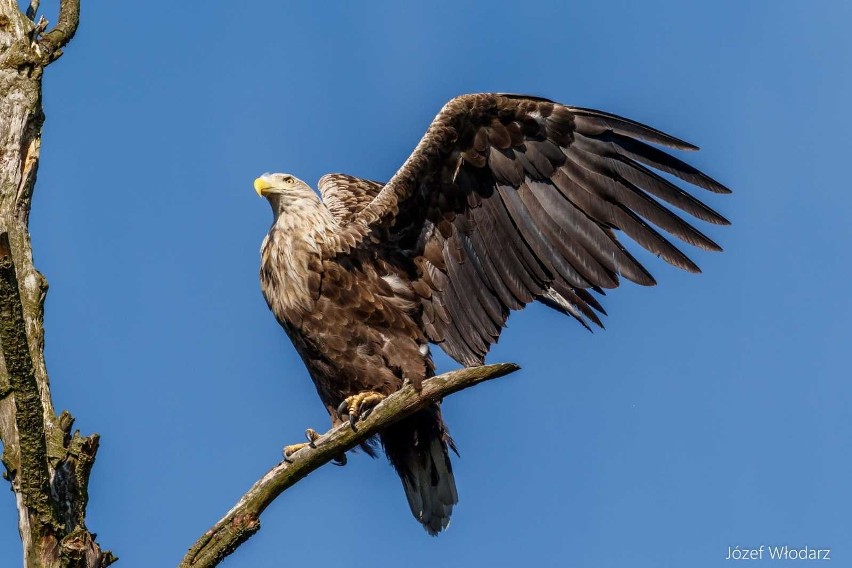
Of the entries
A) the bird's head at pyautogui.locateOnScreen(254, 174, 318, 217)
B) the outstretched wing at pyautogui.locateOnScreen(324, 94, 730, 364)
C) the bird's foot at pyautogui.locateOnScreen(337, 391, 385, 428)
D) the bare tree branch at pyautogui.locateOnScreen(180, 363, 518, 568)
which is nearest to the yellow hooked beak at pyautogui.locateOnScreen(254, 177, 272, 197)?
the bird's head at pyautogui.locateOnScreen(254, 174, 318, 217)

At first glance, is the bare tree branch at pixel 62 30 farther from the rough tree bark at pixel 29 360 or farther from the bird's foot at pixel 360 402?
the bird's foot at pixel 360 402

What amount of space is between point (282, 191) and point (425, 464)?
80.2 inches

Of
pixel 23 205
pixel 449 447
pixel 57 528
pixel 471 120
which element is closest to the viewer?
pixel 57 528

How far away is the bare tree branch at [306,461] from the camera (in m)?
5.19

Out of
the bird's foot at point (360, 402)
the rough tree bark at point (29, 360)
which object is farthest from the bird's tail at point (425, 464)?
the rough tree bark at point (29, 360)

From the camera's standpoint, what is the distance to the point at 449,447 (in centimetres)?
757

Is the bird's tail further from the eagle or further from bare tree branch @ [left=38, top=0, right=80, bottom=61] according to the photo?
bare tree branch @ [left=38, top=0, right=80, bottom=61]

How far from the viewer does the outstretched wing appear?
709 centimetres

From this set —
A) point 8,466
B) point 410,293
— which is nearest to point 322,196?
point 410,293

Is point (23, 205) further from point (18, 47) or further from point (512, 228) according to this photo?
point (512, 228)

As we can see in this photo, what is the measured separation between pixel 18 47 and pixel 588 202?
11.7 ft

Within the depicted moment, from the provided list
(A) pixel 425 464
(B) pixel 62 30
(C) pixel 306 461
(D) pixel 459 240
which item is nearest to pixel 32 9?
(B) pixel 62 30

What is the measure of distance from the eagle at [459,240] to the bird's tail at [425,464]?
1cm

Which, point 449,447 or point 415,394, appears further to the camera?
point 449,447
